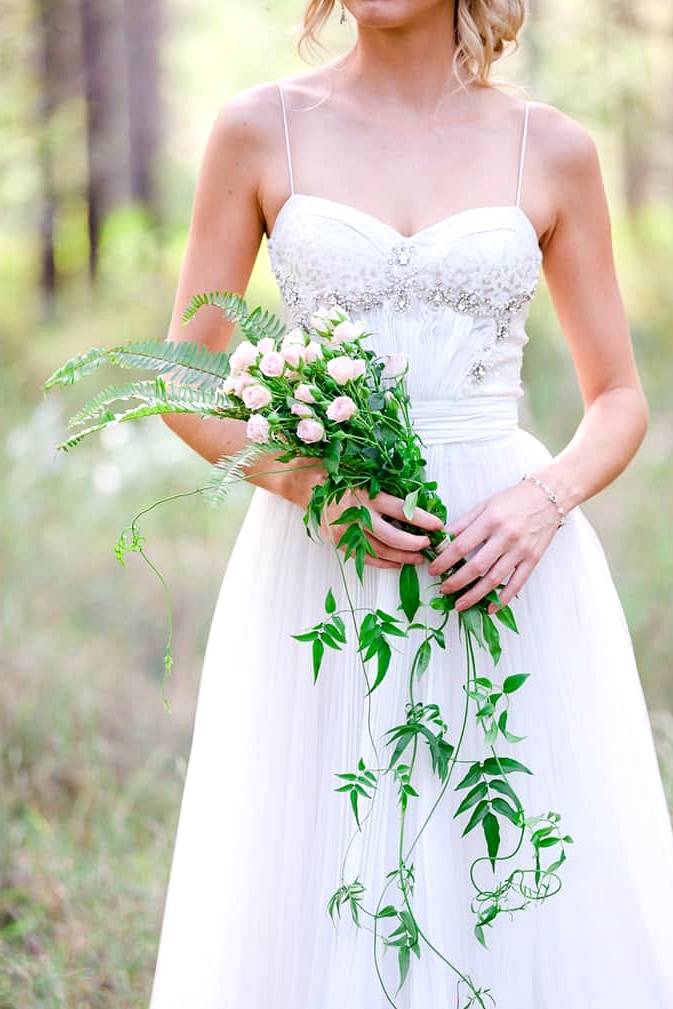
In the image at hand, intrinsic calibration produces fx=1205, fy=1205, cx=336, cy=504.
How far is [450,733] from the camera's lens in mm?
2166

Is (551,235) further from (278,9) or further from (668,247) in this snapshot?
(668,247)

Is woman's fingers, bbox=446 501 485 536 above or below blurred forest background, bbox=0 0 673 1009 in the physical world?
below

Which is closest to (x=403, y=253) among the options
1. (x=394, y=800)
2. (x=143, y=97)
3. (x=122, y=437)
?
(x=394, y=800)

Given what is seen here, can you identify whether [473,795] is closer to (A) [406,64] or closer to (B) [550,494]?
(B) [550,494]

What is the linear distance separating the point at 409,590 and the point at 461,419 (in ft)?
1.40

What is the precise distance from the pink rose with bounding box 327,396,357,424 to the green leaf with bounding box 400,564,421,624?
0.36 meters

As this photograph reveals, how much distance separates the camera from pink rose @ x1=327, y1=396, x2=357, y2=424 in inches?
69.0

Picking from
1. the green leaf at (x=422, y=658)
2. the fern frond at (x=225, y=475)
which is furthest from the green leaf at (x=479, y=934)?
the fern frond at (x=225, y=475)

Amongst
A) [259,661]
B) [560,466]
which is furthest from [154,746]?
[560,466]

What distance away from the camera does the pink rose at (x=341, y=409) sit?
1.75 metres

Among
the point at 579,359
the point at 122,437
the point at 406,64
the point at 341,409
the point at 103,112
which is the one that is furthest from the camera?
the point at 103,112

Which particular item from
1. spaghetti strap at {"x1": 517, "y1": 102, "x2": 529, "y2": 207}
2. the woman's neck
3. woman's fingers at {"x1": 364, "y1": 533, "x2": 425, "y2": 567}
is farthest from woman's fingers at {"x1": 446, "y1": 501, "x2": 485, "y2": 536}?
the woman's neck

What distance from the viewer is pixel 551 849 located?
220cm

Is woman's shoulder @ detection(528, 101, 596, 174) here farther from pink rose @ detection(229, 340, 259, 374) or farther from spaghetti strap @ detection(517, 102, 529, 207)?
pink rose @ detection(229, 340, 259, 374)
